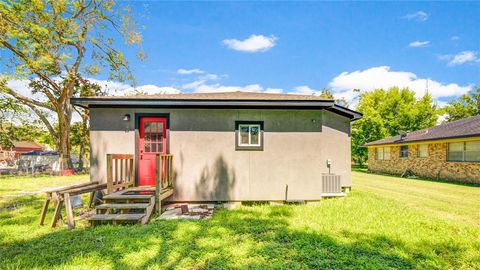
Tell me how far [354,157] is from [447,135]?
15.0m

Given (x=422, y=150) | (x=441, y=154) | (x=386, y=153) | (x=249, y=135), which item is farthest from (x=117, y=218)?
(x=386, y=153)

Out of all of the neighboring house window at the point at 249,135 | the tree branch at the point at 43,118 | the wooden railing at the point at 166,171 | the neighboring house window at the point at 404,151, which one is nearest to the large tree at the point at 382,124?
Result: the neighboring house window at the point at 404,151

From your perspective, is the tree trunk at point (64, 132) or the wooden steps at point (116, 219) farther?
the tree trunk at point (64, 132)

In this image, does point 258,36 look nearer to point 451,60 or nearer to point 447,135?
point 447,135

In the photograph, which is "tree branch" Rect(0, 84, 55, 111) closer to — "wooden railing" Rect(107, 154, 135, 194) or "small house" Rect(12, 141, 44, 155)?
"wooden railing" Rect(107, 154, 135, 194)

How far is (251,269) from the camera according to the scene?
2938 mm

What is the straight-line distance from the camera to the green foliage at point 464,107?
32.0m

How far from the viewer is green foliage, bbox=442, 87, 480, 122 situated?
32.0 metres

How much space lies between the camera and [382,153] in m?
19.6

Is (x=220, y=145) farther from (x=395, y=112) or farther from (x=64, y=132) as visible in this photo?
(x=395, y=112)

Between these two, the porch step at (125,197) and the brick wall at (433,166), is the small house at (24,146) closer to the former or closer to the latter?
the porch step at (125,197)

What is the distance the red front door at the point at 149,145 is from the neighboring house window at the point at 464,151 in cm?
1500

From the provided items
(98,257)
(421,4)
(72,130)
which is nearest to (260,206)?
(98,257)

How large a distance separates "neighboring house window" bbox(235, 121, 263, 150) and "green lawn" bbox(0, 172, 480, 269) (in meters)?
1.72
